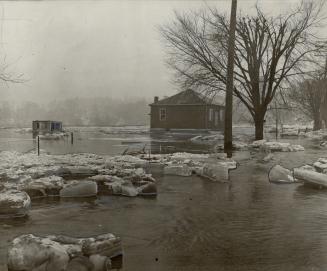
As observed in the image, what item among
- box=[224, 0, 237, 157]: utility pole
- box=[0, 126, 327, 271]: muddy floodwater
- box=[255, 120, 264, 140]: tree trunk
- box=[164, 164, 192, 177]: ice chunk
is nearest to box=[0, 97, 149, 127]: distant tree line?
box=[255, 120, 264, 140]: tree trunk

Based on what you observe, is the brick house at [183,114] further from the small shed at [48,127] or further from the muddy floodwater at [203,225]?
the muddy floodwater at [203,225]

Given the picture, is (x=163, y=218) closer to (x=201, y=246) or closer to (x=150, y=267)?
(x=201, y=246)

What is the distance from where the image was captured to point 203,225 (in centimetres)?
680

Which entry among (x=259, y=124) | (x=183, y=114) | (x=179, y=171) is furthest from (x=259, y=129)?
(x=183, y=114)

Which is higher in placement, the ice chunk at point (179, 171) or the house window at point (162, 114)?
the house window at point (162, 114)

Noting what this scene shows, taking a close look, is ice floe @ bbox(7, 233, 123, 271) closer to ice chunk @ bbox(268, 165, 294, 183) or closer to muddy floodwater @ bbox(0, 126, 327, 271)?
muddy floodwater @ bbox(0, 126, 327, 271)

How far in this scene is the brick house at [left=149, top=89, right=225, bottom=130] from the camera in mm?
50000

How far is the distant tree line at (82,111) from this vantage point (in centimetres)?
13125

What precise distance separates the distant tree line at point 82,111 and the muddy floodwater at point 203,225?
11534cm

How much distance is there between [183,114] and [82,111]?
109909mm

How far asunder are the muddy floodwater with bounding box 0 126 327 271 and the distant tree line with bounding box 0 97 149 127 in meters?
115

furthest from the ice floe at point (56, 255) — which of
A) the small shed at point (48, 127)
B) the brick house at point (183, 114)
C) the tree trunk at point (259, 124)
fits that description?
the brick house at point (183, 114)

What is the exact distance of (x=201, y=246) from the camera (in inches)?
222

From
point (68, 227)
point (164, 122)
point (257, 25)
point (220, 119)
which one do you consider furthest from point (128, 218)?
point (220, 119)
